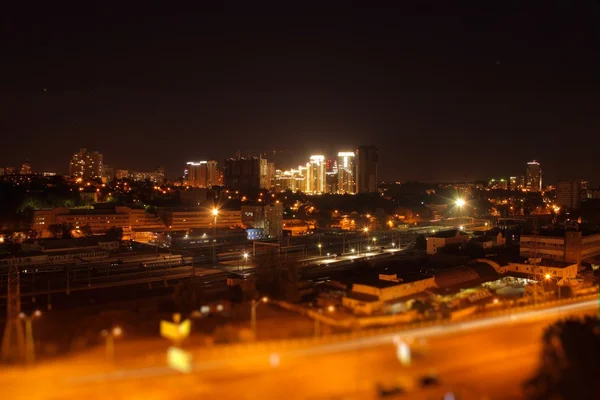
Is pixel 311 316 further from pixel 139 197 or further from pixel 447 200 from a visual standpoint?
pixel 447 200

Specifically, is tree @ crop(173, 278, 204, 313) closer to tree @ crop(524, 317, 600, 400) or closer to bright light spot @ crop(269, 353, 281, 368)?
bright light spot @ crop(269, 353, 281, 368)

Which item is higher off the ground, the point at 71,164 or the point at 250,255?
the point at 71,164

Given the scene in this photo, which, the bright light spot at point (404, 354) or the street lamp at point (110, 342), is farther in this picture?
the street lamp at point (110, 342)

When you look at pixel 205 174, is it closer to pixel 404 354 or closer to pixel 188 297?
pixel 188 297

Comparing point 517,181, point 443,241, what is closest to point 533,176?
point 517,181

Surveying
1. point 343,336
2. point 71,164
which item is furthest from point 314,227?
point 71,164

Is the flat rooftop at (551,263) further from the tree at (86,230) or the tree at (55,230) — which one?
the tree at (55,230)

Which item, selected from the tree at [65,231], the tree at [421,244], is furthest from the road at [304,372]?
the tree at [65,231]
